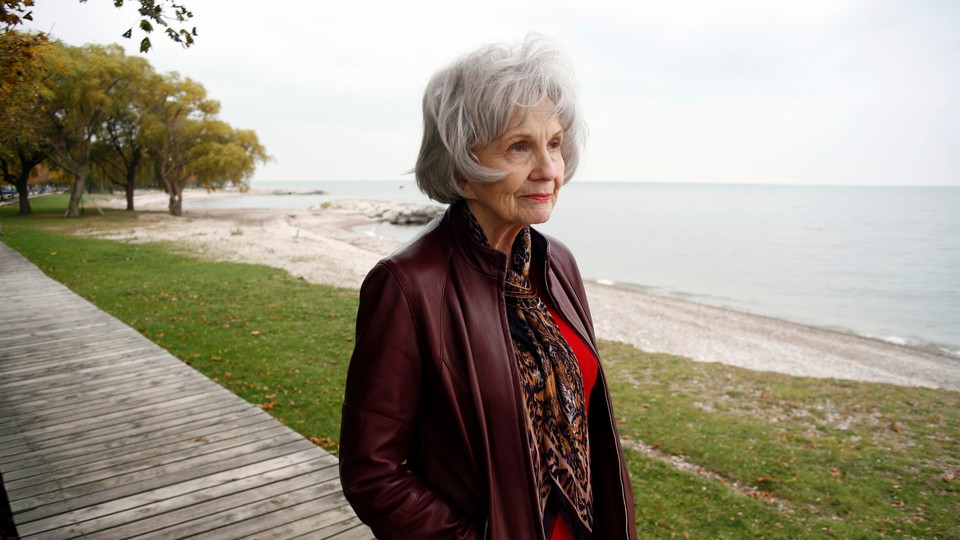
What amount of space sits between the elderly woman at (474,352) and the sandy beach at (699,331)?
12716 mm

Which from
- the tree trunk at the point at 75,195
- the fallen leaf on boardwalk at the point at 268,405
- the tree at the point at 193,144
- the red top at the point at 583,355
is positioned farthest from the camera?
the tree at the point at 193,144

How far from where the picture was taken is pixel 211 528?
10.9 ft

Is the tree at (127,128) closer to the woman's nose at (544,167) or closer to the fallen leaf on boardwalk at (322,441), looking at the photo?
the fallen leaf on boardwalk at (322,441)

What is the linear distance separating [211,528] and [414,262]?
2.72 m

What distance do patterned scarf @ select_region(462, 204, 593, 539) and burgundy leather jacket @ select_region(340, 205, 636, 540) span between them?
99 mm

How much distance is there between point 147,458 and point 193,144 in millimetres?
41819

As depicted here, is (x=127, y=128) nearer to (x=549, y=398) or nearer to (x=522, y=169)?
(x=522, y=169)

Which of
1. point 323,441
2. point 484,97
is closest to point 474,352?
point 484,97

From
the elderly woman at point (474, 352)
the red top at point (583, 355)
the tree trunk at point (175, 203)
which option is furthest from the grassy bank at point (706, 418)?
the tree trunk at point (175, 203)

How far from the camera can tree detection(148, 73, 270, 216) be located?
38.8 m

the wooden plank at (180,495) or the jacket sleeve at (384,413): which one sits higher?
the jacket sleeve at (384,413)

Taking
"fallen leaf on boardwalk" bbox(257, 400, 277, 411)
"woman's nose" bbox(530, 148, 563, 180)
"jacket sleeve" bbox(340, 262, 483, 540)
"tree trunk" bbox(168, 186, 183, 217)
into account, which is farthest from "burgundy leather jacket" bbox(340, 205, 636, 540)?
"tree trunk" bbox(168, 186, 183, 217)

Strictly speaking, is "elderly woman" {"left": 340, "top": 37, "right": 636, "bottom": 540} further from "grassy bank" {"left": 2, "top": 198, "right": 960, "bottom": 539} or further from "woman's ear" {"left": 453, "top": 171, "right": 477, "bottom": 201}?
"grassy bank" {"left": 2, "top": 198, "right": 960, "bottom": 539}

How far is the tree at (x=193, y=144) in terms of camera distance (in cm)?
3878
